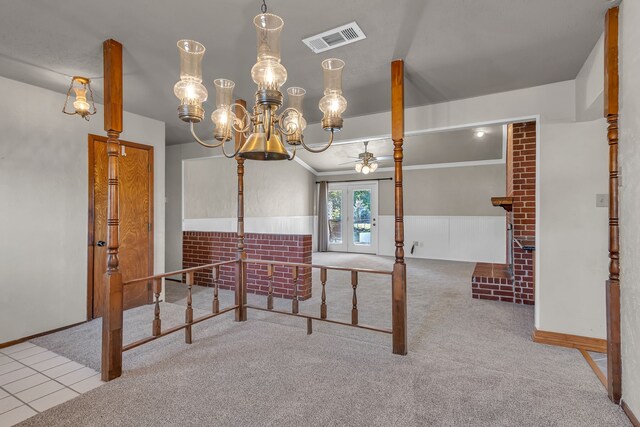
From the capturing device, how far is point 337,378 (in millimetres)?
2225

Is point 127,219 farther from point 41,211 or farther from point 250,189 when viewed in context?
point 250,189

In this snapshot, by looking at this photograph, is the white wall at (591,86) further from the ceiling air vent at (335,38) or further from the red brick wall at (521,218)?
the ceiling air vent at (335,38)

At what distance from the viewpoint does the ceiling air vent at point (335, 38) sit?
2.13 meters

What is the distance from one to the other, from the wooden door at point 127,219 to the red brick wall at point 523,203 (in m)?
4.62

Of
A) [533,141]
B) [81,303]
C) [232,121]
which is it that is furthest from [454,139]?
[81,303]

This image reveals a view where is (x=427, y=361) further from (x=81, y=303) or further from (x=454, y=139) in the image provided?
(x=454, y=139)

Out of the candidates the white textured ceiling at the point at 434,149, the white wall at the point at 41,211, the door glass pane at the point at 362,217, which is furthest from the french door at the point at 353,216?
the white wall at the point at 41,211

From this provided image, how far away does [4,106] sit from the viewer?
288 centimetres

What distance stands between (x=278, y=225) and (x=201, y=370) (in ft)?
18.4

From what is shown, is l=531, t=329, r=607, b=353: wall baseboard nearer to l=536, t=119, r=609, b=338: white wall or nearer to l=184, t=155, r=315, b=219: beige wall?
l=536, t=119, r=609, b=338: white wall

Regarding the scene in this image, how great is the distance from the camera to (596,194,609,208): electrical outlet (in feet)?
8.71

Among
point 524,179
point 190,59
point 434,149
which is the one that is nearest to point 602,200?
point 524,179

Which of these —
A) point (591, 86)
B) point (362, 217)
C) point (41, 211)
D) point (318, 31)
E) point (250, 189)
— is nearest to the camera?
point (318, 31)

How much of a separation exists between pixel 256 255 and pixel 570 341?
3.69m
